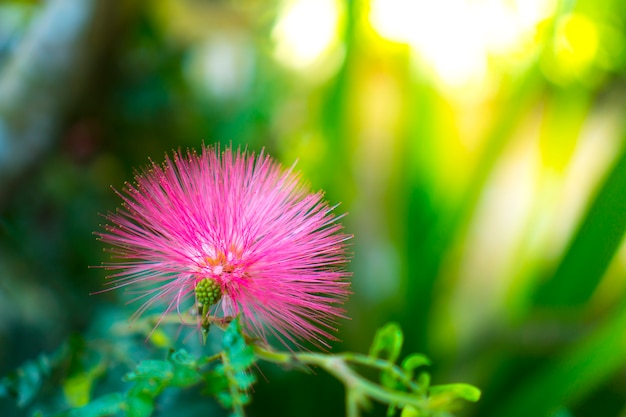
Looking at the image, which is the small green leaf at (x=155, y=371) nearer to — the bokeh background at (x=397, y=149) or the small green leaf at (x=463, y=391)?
the small green leaf at (x=463, y=391)

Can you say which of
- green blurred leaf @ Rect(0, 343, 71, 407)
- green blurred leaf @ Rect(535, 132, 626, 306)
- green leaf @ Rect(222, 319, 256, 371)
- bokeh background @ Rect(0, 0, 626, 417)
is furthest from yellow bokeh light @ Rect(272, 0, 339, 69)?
green leaf @ Rect(222, 319, 256, 371)

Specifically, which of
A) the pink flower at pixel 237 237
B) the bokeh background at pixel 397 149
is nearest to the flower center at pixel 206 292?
the pink flower at pixel 237 237

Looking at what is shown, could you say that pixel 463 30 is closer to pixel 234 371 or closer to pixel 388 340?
pixel 388 340

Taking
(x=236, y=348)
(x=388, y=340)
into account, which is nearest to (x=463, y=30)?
(x=388, y=340)

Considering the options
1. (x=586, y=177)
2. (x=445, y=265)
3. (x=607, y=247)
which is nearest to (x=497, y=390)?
(x=445, y=265)

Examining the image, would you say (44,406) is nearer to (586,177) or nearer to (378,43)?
(378,43)

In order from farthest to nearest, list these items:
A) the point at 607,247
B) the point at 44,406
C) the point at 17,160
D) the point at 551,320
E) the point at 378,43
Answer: the point at 378,43 → the point at 551,320 → the point at 607,247 → the point at 17,160 → the point at 44,406

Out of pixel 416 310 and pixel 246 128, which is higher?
pixel 246 128

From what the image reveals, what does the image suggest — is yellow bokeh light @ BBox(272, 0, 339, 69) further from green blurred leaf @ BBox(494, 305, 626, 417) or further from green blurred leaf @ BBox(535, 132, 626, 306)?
green blurred leaf @ BBox(494, 305, 626, 417)
